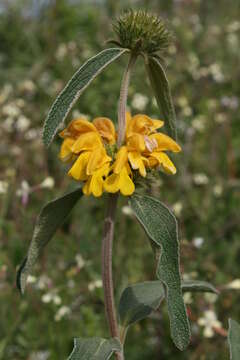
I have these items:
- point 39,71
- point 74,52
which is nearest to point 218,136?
point 74,52

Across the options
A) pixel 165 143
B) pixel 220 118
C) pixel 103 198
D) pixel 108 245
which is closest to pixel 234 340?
pixel 108 245

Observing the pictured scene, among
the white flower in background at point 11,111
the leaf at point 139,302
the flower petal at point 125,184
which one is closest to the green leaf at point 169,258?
the flower petal at point 125,184

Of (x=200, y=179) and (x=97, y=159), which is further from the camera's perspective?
(x=200, y=179)

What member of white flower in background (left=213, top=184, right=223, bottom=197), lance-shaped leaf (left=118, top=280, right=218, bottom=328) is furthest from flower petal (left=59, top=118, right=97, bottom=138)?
white flower in background (left=213, top=184, right=223, bottom=197)

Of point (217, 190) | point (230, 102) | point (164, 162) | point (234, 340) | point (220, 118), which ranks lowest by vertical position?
point (234, 340)

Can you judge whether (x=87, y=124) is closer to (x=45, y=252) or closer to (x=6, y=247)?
(x=45, y=252)

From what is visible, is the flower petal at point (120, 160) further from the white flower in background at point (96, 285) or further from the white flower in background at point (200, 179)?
the white flower in background at point (200, 179)

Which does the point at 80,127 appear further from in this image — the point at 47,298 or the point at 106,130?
the point at 47,298
